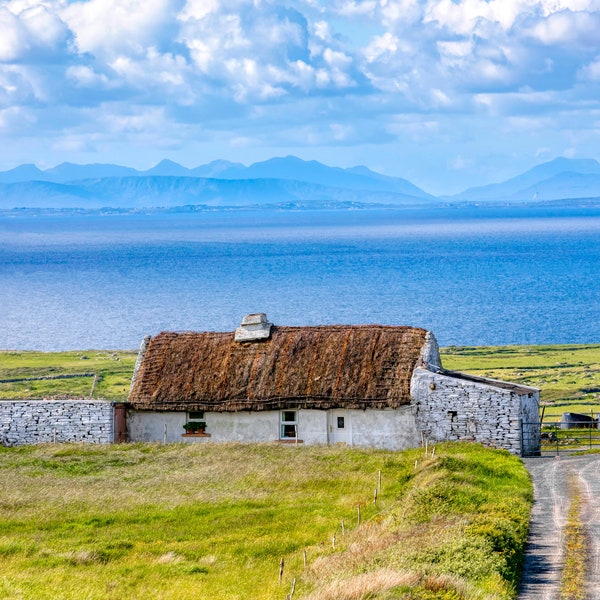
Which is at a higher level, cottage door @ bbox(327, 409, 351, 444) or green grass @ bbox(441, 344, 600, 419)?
cottage door @ bbox(327, 409, 351, 444)

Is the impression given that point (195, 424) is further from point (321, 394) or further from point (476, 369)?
Result: point (476, 369)

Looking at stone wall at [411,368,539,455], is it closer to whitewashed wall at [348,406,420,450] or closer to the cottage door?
whitewashed wall at [348,406,420,450]

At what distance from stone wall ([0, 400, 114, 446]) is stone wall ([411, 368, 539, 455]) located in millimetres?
9837

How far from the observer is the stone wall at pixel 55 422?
1463 inches

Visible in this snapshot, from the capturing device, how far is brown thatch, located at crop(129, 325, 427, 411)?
37.1 m

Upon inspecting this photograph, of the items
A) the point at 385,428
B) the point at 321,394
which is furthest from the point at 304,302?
the point at 385,428

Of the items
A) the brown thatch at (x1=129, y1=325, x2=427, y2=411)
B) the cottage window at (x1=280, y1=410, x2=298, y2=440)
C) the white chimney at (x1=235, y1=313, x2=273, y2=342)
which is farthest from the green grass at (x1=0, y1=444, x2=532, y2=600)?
the white chimney at (x1=235, y1=313, x2=273, y2=342)

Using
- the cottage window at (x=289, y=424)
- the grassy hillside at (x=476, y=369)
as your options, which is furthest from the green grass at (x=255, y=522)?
the grassy hillside at (x=476, y=369)

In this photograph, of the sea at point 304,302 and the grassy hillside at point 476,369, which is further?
the sea at point 304,302

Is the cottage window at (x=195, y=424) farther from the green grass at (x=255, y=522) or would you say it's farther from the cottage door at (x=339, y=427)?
the cottage door at (x=339, y=427)

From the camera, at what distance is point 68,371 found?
7012cm

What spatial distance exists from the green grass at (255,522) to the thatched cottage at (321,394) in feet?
4.91

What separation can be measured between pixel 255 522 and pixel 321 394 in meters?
11.6

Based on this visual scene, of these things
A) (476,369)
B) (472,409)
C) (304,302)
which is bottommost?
(304,302)
